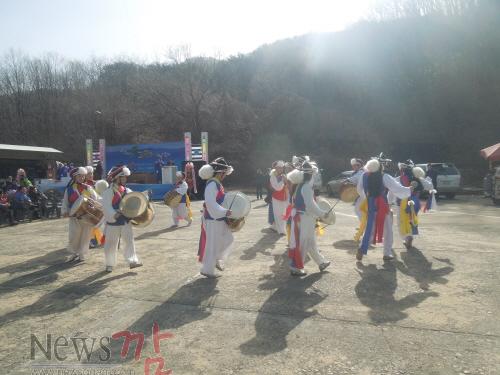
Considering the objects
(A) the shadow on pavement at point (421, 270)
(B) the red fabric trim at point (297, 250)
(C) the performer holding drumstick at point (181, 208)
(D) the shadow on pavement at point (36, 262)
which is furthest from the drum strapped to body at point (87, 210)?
(A) the shadow on pavement at point (421, 270)

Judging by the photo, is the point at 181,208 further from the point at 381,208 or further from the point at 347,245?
the point at 381,208

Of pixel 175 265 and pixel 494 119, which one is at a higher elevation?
pixel 494 119

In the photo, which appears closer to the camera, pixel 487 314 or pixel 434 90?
pixel 487 314

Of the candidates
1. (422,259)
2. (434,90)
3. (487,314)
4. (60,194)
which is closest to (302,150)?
(434,90)

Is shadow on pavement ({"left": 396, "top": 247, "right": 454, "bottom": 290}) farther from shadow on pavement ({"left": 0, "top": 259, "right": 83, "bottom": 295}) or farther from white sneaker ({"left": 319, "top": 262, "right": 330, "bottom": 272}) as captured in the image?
shadow on pavement ({"left": 0, "top": 259, "right": 83, "bottom": 295})

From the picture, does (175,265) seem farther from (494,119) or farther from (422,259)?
(494,119)

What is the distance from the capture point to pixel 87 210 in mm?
7117

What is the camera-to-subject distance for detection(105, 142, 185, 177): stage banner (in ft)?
77.0

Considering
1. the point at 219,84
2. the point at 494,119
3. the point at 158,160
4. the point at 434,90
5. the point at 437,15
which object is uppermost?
the point at 437,15

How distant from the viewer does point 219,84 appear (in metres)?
40.3

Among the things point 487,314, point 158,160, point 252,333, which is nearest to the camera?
point 252,333

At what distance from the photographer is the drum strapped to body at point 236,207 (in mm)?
5691

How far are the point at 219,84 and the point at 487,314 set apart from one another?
3831 centimetres

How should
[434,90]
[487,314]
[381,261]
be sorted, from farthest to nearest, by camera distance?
[434,90], [381,261], [487,314]
